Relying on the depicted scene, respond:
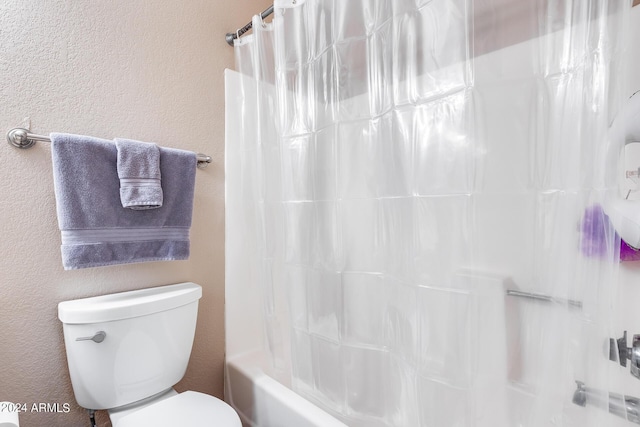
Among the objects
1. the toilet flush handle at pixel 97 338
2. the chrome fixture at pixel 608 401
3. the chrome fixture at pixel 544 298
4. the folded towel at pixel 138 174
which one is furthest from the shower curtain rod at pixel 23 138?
the chrome fixture at pixel 608 401

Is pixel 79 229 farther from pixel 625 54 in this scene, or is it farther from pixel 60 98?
pixel 625 54

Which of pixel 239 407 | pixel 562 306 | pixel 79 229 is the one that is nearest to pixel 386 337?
pixel 562 306

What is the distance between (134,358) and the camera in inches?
43.2

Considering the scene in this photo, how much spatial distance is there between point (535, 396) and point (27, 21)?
1858 mm

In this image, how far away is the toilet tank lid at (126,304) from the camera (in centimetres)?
101

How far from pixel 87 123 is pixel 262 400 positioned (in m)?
1.25

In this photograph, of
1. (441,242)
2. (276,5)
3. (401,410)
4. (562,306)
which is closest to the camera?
(562,306)

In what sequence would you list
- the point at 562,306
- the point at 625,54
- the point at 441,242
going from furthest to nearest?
the point at 441,242
the point at 562,306
the point at 625,54

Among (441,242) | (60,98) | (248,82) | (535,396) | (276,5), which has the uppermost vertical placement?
(276,5)

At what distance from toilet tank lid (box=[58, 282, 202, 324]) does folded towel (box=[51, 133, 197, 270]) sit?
14 cm

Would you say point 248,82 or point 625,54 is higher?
point 248,82

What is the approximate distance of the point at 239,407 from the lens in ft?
4.64

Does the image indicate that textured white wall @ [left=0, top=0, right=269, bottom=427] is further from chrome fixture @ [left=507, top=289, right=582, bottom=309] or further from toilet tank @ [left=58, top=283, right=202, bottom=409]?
chrome fixture @ [left=507, top=289, right=582, bottom=309]

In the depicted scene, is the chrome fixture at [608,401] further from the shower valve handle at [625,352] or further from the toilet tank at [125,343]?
the toilet tank at [125,343]
